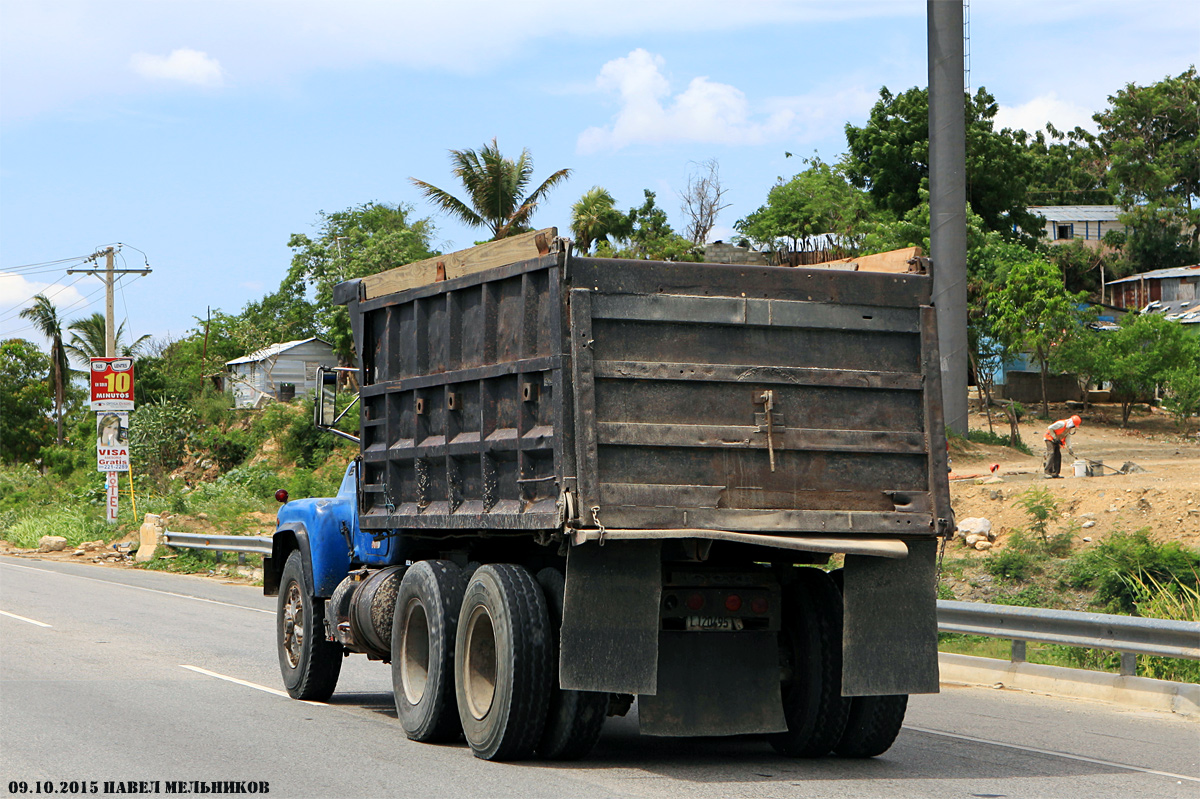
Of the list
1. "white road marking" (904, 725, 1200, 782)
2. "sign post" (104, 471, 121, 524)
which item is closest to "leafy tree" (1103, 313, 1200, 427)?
"sign post" (104, 471, 121, 524)

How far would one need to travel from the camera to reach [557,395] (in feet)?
24.3

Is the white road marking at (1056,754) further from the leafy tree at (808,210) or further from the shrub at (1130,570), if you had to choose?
the leafy tree at (808,210)

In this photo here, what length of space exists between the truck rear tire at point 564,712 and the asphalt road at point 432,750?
13 centimetres

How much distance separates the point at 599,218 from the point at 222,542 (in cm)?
3074

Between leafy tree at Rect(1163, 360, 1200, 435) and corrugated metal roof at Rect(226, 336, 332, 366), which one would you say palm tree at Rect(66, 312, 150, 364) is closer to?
corrugated metal roof at Rect(226, 336, 332, 366)

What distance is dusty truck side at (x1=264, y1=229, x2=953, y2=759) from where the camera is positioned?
7352mm

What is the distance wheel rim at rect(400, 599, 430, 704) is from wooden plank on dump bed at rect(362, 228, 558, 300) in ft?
7.56

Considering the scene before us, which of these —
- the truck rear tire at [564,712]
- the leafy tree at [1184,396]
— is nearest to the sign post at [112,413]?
the truck rear tire at [564,712]

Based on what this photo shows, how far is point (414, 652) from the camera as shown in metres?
9.01

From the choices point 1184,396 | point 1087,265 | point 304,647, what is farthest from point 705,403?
point 1087,265

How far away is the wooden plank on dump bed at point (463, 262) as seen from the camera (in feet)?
25.6

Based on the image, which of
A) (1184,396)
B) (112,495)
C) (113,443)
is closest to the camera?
(113,443)

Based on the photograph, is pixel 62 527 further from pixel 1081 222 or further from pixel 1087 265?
pixel 1081 222

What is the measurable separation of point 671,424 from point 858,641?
170 centimetres
